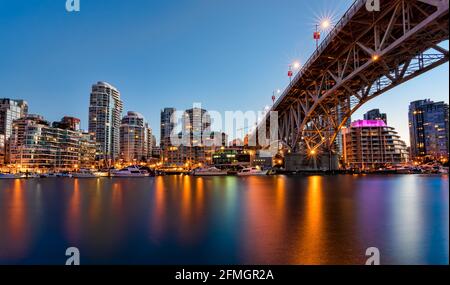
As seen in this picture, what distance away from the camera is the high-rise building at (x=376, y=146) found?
93188 millimetres

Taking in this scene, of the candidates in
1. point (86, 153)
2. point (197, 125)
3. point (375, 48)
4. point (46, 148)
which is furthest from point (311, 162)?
point (197, 125)

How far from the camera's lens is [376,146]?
3743 inches

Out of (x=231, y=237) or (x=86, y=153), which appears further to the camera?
(x=86, y=153)

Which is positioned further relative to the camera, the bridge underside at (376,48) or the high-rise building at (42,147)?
the high-rise building at (42,147)

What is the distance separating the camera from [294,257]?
598 cm

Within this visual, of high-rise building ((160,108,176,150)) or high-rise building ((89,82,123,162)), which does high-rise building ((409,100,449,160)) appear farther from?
high-rise building ((89,82,123,162))

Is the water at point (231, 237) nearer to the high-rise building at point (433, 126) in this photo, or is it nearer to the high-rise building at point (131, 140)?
the high-rise building at point (433, 126)

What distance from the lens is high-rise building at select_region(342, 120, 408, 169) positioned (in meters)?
93.2

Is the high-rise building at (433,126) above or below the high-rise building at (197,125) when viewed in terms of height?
below

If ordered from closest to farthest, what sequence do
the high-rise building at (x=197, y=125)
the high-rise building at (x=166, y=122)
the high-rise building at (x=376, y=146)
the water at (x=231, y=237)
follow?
1. the water at (x=231, y=237)
2. the high-rise building at (x=376, y=146)
3. the high-rise building at (x=197, y=125)
4. the high-rise building at (x=166, y=122)

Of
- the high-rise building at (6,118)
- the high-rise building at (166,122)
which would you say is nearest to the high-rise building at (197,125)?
the high-rise building at (166,122)

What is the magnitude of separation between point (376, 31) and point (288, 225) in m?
21.8

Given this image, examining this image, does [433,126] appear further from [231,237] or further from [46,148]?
[46,148]

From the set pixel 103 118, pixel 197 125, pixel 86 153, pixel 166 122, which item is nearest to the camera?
pixel 86 153
